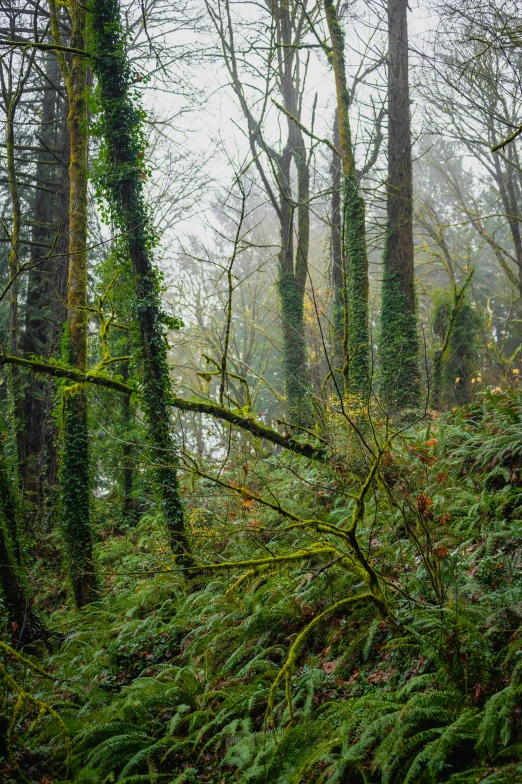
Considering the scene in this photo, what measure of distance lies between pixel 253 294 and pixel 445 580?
22.5 metres

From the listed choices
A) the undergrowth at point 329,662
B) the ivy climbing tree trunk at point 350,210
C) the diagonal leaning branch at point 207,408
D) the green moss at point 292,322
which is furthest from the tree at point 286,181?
the undergrowth at point 329,662

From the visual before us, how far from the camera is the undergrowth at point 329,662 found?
345 centimetres

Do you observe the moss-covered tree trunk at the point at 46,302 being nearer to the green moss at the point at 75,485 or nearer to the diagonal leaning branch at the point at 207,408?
the green moss at the point at 75,485

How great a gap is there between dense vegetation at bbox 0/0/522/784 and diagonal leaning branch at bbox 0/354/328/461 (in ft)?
0.11

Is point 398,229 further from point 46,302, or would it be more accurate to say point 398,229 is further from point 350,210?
point 46,302

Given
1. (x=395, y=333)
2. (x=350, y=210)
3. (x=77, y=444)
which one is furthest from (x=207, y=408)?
(x=350, y=210)

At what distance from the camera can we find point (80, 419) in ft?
31.5

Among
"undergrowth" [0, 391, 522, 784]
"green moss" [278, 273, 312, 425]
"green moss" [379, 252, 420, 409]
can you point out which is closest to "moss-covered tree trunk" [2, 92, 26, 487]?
"undergrowth" [0, 391, 522, 784]

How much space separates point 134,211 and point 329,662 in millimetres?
6557

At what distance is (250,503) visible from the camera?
8969mm

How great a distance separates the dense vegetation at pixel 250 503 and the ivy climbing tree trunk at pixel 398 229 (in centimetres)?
5

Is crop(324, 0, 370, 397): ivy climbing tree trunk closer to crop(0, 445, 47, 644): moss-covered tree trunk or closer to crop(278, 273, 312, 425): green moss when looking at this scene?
crop(278, 273, 312, 425): green moss

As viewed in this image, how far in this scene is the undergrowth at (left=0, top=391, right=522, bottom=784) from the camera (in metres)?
3.45

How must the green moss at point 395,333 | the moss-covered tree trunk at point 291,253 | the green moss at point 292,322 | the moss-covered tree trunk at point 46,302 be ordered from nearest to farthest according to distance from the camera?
1. the green moss at point 395,333
2. the moss-covered tree trunk at point 46,302
3. the moss-covered tree trunk at point 291,253
4. the green moss at point 292,322
